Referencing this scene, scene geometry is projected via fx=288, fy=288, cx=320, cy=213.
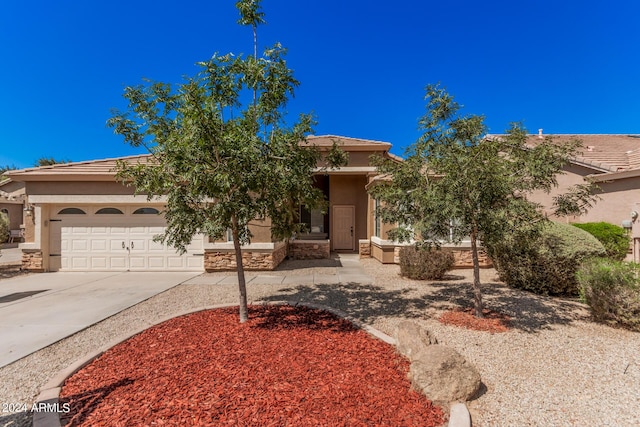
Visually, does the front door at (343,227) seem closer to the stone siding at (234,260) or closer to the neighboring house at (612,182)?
the stone siding at (234,260)

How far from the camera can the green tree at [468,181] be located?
464cm

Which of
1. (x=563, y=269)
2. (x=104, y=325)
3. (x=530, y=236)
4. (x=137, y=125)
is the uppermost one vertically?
(x=137, y=125)

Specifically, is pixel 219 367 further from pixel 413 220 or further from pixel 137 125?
pixel 137 125

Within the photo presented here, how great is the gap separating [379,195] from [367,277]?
4536 millimetres

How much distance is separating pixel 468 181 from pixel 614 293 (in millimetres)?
3370

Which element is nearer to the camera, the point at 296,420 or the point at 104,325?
the point at 296,420

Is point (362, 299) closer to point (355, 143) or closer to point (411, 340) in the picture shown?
point (411, 340)

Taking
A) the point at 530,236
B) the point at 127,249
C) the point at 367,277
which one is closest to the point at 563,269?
the point at 530,236

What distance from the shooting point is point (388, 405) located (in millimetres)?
2932

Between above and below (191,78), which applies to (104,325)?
below

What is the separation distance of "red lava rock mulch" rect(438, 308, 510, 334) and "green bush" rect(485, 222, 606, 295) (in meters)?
1.70

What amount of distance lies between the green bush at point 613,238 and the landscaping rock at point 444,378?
1037 centimetres

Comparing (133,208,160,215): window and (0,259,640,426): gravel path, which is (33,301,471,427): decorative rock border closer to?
(0,259,640,426): gravel path

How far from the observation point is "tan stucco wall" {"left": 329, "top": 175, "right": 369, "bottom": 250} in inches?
609
